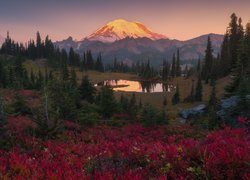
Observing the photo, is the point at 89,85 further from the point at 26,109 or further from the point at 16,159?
the point at 16,159

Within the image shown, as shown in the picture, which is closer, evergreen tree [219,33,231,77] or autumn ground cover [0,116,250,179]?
autumn ground cover [0,116,250,179]

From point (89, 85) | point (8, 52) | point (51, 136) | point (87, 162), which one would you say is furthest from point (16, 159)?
point (8, 52)

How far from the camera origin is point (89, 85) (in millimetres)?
49406

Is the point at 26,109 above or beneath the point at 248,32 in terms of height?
beneath

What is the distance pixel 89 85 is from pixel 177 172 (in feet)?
143

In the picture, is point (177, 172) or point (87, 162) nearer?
point (177, 172)

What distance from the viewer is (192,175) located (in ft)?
20.0

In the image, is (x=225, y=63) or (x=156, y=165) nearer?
(x=156, y=165)

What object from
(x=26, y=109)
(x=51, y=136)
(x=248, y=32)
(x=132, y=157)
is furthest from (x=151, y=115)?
(x=248, y=32)

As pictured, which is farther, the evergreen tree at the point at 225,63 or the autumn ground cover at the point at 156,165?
the evergreen tree at the point at 225,63

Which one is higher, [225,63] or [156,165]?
[225,63]

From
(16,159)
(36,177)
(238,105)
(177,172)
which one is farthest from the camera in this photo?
(238,105)

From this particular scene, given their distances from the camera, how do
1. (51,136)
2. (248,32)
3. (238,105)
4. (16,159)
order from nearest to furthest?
(16,159), (51,136), (238,105), (248,32)

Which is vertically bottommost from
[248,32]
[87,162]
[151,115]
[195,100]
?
[195,100]
